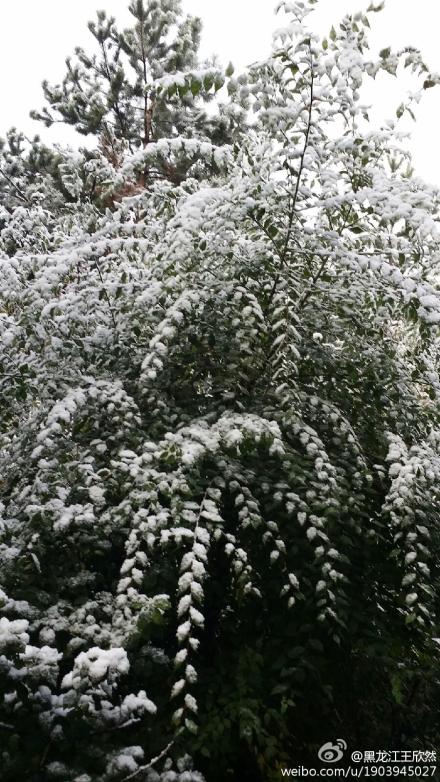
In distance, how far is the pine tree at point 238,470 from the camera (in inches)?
61.2

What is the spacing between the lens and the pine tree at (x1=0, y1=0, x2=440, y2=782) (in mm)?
1556

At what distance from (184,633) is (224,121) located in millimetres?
8064

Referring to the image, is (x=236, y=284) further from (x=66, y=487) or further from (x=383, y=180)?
(x=66, y=487)

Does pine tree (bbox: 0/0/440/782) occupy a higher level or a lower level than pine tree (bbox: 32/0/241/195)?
lower

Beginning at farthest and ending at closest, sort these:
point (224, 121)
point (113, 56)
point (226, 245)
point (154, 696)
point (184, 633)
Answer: point (113, 56)
point (224, 121)
point (226, 245)
point (154, 696)
point (184, 633)

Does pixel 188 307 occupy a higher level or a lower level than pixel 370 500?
higher

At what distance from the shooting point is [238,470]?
1.87 metres

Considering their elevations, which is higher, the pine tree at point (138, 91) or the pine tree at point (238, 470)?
the pine tree at point (138, 91)

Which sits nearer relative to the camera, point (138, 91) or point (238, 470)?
point (238, 470)

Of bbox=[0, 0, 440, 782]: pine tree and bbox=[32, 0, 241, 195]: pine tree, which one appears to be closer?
bbox=[0, 0, 440, 782]: pine tree

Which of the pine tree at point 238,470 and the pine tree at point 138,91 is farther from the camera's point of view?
the pine tree at point 138,91

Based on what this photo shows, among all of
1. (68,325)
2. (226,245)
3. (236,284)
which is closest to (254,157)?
(226,245)

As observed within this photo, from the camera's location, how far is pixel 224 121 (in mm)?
7855

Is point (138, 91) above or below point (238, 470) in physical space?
above
